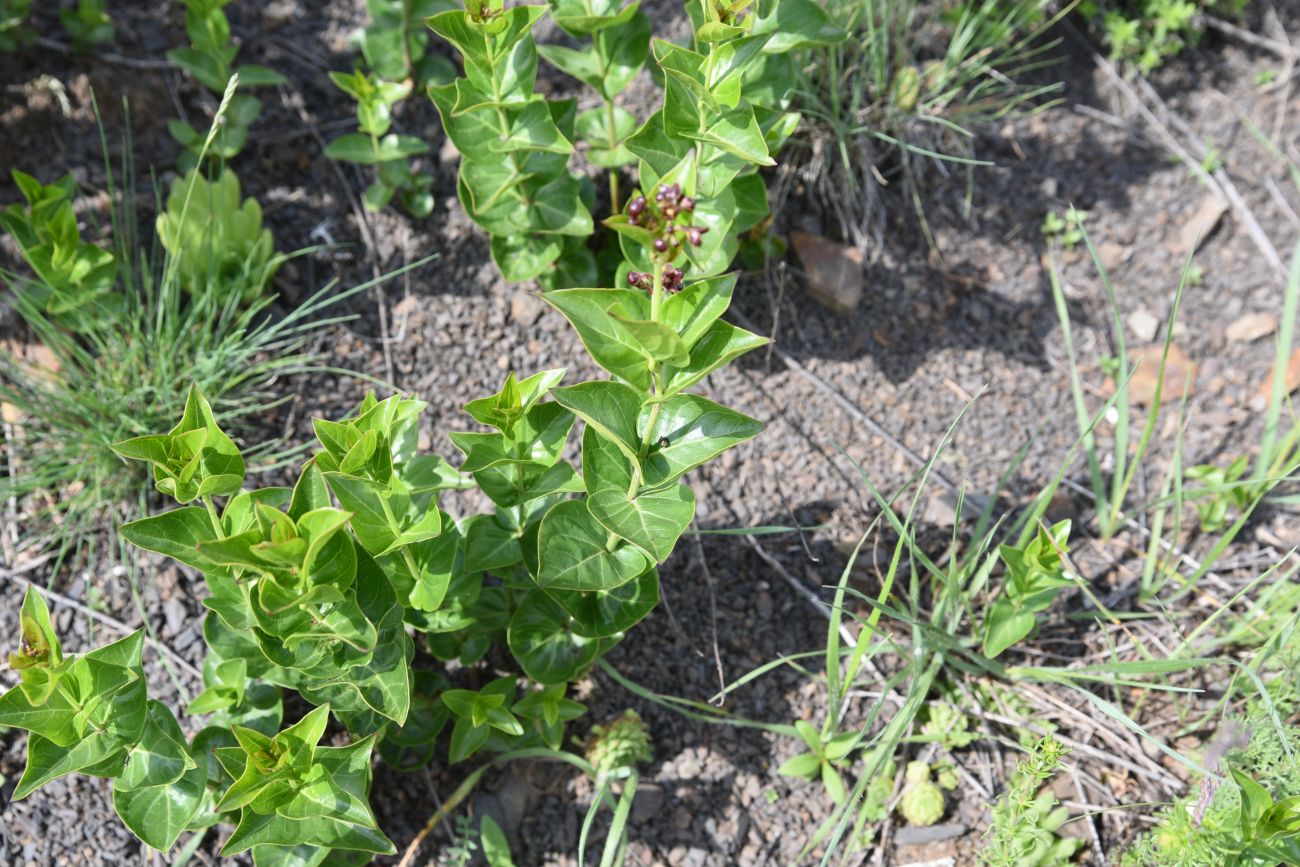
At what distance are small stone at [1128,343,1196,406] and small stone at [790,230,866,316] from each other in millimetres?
845

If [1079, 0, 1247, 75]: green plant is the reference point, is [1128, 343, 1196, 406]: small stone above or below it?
below

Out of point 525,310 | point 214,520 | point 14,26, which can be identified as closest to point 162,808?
point 214,520

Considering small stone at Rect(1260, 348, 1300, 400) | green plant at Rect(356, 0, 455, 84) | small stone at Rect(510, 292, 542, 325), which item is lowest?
small stone at Rect(1260, 348, 1300, 400)

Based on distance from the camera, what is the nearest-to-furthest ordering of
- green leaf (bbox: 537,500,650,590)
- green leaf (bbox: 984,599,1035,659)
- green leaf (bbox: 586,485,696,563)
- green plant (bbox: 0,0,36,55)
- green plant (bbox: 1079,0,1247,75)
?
green leaf (bbox: 586,485,696,563) → green leaf (bbox: 537,500,650,590) → green leaf (bbox: 984,599,1035,659) → green plant (bbox: 0,0,36,55) → green plant (bbox: 1079,0,1247,75)

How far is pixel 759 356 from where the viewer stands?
2.94 metres

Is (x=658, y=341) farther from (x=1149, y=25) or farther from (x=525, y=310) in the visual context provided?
(x=1149, y=25)

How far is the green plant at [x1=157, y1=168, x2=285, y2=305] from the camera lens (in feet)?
8.75

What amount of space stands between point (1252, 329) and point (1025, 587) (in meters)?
1.46

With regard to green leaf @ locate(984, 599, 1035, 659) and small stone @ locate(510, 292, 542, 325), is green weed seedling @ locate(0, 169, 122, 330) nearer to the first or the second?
small stone @ locate(510, 292, 542, 325)

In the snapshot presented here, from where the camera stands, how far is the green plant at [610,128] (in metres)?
2.13

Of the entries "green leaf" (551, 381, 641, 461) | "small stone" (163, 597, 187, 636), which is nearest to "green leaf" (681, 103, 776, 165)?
"green leaf" (551, 381, 641, 461)

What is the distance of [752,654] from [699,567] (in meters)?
0.25

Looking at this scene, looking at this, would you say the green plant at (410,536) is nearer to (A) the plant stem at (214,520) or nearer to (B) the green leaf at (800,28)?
(A) the plant stem at (214,520)

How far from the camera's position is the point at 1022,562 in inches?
90.7
